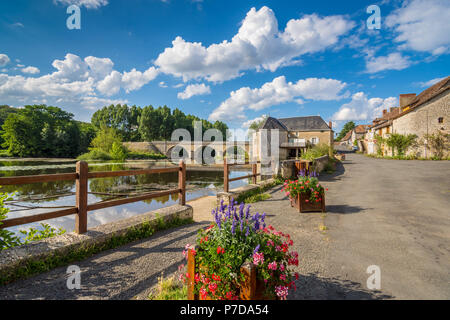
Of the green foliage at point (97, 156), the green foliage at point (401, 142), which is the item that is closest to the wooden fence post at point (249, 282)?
the green foliage at point (401, 142)

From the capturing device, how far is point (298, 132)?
4709cm

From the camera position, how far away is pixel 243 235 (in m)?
1.99

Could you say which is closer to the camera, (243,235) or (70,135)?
(243,235)

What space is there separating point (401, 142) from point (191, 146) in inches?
1557

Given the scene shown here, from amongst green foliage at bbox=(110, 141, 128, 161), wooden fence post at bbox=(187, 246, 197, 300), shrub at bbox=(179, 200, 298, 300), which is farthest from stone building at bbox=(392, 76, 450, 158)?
green foliage at bbox=(110, 141, 128, 161)

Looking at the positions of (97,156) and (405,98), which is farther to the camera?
(97,156)

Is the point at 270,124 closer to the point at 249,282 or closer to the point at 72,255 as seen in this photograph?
the point at 72,255

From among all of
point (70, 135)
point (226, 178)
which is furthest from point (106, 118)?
point (226, 178)

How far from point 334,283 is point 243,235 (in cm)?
130

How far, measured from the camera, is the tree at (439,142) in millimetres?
22411

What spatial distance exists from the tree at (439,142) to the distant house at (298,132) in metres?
17.5

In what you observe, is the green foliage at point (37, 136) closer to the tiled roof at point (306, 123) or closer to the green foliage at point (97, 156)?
the green foliage at point (97, 156)

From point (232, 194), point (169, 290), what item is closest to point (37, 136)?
point (232, 194)
